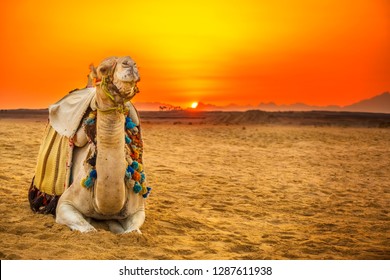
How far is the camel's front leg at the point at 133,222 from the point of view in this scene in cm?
562

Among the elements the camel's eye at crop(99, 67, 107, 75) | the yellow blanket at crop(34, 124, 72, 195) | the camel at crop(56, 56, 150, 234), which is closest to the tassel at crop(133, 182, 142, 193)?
the camel at crop(56, 56, 150, 234)

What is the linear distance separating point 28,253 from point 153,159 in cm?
Result: 960

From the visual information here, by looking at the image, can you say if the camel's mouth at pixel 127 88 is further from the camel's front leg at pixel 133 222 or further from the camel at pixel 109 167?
the camel's front leg at pixel 133 222

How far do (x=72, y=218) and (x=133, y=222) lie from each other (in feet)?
2.13

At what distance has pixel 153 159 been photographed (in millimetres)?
14578

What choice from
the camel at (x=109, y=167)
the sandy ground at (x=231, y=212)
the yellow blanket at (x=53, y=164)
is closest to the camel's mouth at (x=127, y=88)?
the camel at (x=109, y=167)

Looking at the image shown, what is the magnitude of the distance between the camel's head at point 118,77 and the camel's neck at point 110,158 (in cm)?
22

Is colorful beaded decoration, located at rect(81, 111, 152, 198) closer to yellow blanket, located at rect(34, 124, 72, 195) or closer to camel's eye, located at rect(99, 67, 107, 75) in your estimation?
yellow blanket, located at rect(34, 124, 72, 195)

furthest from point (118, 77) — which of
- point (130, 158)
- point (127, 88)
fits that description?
point (130, 158)

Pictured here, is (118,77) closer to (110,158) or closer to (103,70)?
(103,70)

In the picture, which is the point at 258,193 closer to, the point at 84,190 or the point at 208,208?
the point at 208,208

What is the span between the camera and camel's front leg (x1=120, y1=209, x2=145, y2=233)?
5.62 meters

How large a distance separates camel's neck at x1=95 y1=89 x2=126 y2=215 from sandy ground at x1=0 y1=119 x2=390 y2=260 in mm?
535
